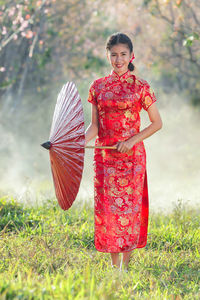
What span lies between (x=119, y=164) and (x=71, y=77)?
9376 millimetres

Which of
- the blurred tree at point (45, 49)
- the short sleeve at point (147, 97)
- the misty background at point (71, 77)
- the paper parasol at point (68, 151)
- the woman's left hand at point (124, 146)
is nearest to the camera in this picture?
the paper parasol at point (68, 151)

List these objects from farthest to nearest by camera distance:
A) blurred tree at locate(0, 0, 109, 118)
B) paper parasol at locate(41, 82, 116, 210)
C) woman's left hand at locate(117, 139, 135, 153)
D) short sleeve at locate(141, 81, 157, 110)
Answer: blurred tree at locate(0, 0, 109, 118)
short sleeve at locate(141, 81, 157, 110)
woman's left hand at locate(117, 139, 135, 153)
paper parasol at locate(41, 82, 116, 210)

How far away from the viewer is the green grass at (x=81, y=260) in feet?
8.87

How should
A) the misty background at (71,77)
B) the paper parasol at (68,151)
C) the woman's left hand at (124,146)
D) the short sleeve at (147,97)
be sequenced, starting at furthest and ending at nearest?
the misty background at (71,77) < the short sleeve at (147,97) < the woman's left hand at (124,146) < the paper parasol at (68,151)

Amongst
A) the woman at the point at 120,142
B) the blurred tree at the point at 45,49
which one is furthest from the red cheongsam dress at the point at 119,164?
the blurred tree at the point at 45,49

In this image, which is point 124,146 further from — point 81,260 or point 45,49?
point 45,49

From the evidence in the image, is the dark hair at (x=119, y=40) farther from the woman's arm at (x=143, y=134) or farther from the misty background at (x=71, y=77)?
the misty background at (x=71, y=77)

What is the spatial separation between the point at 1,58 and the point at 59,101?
6.20m

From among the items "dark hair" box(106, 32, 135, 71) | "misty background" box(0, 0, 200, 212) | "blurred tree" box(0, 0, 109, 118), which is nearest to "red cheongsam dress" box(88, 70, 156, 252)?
"dark hair" box(106, 32, 135, 71)

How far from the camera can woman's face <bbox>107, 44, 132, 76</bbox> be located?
350cm

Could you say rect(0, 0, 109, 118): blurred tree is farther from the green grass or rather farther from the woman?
the woman

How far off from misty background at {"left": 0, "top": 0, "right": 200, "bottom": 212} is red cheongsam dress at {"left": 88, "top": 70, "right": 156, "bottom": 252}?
10.3 feet

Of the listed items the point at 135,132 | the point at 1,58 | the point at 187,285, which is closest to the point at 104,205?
the point at 135,132

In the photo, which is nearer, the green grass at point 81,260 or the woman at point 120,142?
the green grass at point 81,260
